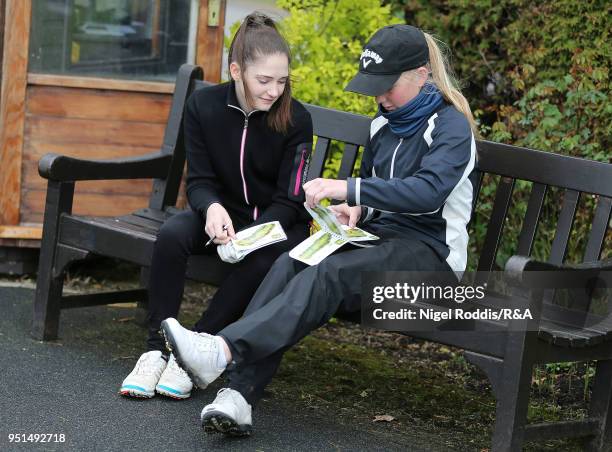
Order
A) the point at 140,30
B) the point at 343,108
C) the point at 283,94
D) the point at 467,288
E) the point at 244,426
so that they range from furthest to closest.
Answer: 1. the point at 140,30
2. the point at 343,108
3. the point at 283,94
4. the point at 467,288
5. the point at 244,426

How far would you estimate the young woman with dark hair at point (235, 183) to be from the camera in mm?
4078

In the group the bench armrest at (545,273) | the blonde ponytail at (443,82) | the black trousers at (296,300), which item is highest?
the blonde ponytail at (443,82)

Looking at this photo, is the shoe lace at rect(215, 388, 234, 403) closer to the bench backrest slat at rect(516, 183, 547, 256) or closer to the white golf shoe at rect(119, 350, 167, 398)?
the white golf shoe at rect(119, 350, 167, 398)

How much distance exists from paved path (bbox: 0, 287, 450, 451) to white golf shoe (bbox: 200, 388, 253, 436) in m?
0.07

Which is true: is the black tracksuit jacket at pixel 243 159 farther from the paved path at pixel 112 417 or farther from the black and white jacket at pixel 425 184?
the paved path at pixel 112 417

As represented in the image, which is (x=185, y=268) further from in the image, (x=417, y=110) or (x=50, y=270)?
(x=417, y=110)

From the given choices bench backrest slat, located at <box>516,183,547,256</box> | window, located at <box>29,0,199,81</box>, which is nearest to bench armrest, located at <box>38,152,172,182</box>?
window, located at <box>29,0,199,81</box>

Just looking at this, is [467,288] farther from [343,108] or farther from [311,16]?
[311,16]

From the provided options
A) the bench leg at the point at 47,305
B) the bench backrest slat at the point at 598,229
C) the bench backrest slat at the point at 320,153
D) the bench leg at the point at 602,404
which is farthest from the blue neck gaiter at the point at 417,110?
the bench leg at the point at 47,305

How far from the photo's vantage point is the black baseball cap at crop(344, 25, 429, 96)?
3842mm

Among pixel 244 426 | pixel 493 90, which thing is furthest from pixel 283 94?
pixel 493 90

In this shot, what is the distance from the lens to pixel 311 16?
5402 mm

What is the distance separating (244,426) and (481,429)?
3.27 ft

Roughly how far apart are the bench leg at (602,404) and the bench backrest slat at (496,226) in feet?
2.23
